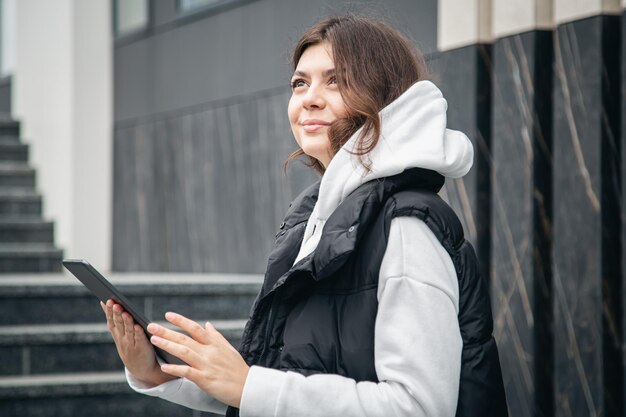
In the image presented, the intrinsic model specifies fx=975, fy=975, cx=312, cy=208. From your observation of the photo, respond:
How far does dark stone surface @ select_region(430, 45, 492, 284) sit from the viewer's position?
14.1 ft

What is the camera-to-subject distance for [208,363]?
1.69m

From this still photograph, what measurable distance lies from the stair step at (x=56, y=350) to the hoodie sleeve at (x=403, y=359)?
326cm

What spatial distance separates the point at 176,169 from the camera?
7238mm

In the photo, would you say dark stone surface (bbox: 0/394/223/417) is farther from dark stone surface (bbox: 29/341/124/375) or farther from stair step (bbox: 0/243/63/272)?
stair step (bbox: 0/243/63/272)

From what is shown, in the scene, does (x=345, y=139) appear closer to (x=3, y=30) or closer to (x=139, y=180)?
(x=139, y=180)

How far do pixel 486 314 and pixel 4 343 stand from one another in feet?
11.2

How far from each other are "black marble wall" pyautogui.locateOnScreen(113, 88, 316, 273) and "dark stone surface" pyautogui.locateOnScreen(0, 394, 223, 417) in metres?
1.70

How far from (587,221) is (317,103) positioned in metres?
2.21

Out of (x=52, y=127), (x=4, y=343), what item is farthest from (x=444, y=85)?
(x=52, y=127)

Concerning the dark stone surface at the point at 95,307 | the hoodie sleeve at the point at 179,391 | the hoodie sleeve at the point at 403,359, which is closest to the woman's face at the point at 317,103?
the hoodie sleeve at the point at 403,359

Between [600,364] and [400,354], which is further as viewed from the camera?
[600,364]

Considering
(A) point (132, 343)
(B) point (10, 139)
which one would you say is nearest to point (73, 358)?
(A) point (132, 343)

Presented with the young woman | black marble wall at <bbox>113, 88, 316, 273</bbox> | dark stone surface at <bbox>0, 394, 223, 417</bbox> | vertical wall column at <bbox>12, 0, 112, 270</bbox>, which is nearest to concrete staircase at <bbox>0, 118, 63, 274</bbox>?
vertical wall column at <bbox>12, 0, 112, 270</bbox>

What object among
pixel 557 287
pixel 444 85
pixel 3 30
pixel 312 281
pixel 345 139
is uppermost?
pixel 3 30
